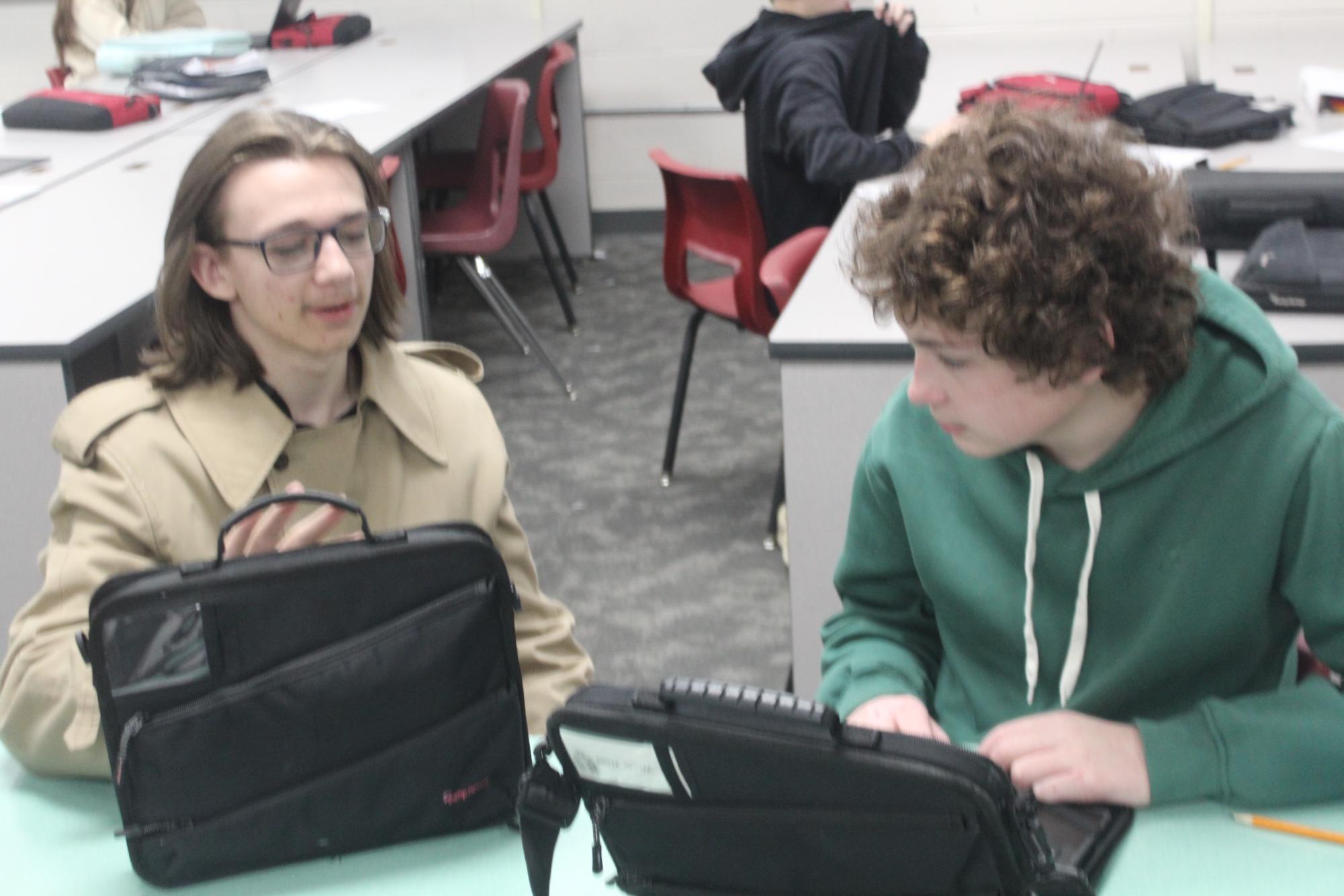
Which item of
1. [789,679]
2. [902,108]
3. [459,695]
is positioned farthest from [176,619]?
[902,108]

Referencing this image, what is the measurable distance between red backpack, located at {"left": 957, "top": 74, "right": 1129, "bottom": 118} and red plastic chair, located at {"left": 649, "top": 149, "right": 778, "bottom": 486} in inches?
19.5

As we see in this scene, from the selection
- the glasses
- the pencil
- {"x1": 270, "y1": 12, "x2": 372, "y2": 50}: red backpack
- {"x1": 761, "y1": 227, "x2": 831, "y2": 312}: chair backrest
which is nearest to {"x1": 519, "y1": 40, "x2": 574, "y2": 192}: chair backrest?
{"x1": 270, "y1": 12, "x2": 372, "y2": 50}: red backpack

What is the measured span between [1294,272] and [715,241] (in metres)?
1.37

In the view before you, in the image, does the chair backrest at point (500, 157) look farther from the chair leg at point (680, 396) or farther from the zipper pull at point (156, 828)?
the zipper pull at point (156, 828)

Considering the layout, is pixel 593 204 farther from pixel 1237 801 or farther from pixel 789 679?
pixel 1237 801

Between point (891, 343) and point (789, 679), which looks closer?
point (891, 343)

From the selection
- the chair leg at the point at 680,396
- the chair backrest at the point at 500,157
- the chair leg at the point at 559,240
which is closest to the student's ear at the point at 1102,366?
the chair leg at the point at 680,396

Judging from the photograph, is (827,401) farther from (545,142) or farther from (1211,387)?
(545,142)

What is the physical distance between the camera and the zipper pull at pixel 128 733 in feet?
3.22

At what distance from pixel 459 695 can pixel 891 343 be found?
1.02 meters

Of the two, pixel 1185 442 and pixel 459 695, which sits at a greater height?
pixel 1185 442

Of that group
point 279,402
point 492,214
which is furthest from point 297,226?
point 492,214

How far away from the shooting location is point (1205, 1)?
4.79m

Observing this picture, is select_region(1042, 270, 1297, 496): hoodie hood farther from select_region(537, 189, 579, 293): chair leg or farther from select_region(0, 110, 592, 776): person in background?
select_region(537, 189, 579, 293): chair leg
